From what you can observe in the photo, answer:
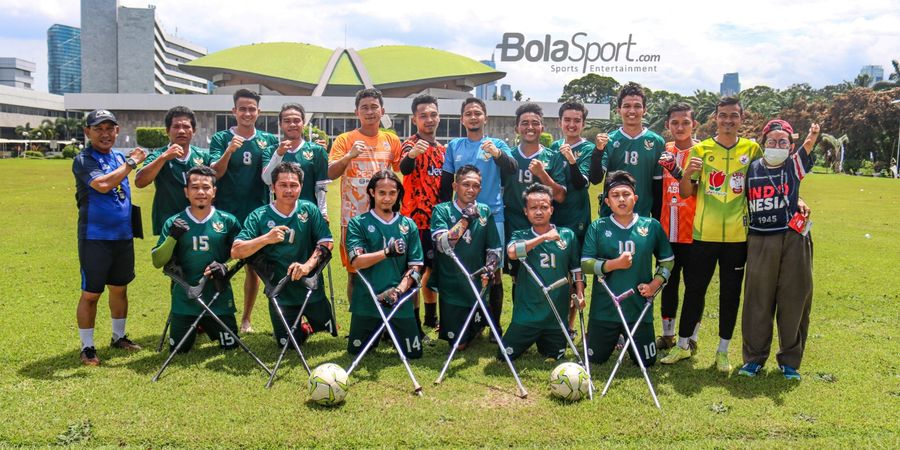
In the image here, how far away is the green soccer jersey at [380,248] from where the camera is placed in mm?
5773

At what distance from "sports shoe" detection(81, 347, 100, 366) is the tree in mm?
84643

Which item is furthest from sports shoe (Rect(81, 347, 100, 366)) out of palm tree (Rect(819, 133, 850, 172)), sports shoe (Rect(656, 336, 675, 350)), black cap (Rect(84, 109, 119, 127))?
palm tree (Rect(819, 133, 850, 172))

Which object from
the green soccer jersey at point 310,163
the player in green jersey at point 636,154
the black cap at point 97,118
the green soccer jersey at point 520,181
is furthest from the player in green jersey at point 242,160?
the player in green jersey at point 636,154

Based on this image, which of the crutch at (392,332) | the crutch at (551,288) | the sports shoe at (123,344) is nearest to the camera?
the crutch at (392,332)

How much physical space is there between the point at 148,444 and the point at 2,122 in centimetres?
9753

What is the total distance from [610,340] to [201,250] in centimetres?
379

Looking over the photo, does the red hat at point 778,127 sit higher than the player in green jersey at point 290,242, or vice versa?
the red hat at point 778,127

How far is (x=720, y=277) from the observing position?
18.8ft

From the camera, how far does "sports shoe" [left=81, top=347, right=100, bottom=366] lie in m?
5.62

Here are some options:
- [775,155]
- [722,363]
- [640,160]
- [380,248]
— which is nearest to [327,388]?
[380,248]

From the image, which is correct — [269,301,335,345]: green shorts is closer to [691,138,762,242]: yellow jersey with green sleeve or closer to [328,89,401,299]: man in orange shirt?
[328,89,401,299]: man in orange shirt

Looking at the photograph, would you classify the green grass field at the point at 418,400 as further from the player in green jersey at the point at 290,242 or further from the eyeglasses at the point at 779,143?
the eyeglasses at the point at 779,143

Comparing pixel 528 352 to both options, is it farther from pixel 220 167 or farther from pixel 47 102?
pixel 47 102

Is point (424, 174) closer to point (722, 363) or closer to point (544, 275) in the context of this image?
point (544, 275)
